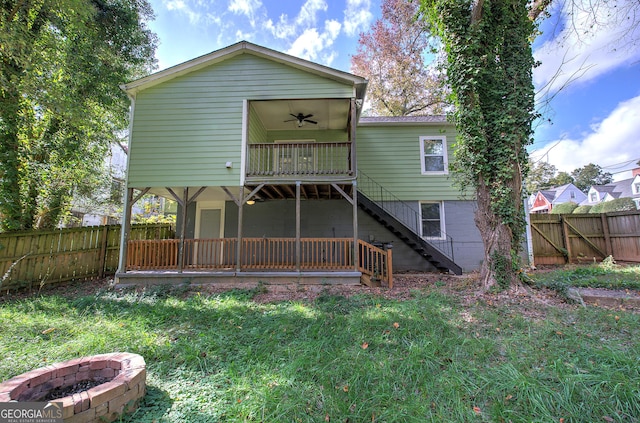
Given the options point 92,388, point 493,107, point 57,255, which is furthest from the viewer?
point 57,255

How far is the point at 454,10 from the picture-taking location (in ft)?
19.4

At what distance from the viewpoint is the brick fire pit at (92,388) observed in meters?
2.12

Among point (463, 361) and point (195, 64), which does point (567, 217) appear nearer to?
point (463, 361)

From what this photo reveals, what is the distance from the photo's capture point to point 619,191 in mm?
32562

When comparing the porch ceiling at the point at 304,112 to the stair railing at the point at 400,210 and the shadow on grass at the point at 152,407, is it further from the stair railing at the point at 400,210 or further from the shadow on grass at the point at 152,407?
the shadow on grass at the point at 152,407

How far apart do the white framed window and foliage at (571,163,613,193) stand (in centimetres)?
5450

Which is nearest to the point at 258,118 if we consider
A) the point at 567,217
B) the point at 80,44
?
the point at 80,44

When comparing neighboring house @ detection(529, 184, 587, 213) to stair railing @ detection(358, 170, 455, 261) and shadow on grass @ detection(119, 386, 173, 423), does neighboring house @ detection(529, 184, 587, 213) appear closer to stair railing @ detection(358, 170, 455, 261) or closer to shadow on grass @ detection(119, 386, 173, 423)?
stair railing @ detection(358, 170, 455, 261)

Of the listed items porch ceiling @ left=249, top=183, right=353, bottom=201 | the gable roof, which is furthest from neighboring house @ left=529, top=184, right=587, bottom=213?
the gable roof

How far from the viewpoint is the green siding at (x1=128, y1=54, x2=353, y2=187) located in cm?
803

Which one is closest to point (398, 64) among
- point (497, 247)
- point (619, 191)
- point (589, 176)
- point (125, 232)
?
point (497, 247)

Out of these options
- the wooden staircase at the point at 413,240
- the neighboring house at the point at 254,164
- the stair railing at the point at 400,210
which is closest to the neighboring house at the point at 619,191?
the stair railing at the point at 400,210

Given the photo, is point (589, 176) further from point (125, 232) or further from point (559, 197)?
point (125, 232)

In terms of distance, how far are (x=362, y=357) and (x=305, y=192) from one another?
22.2 ft
